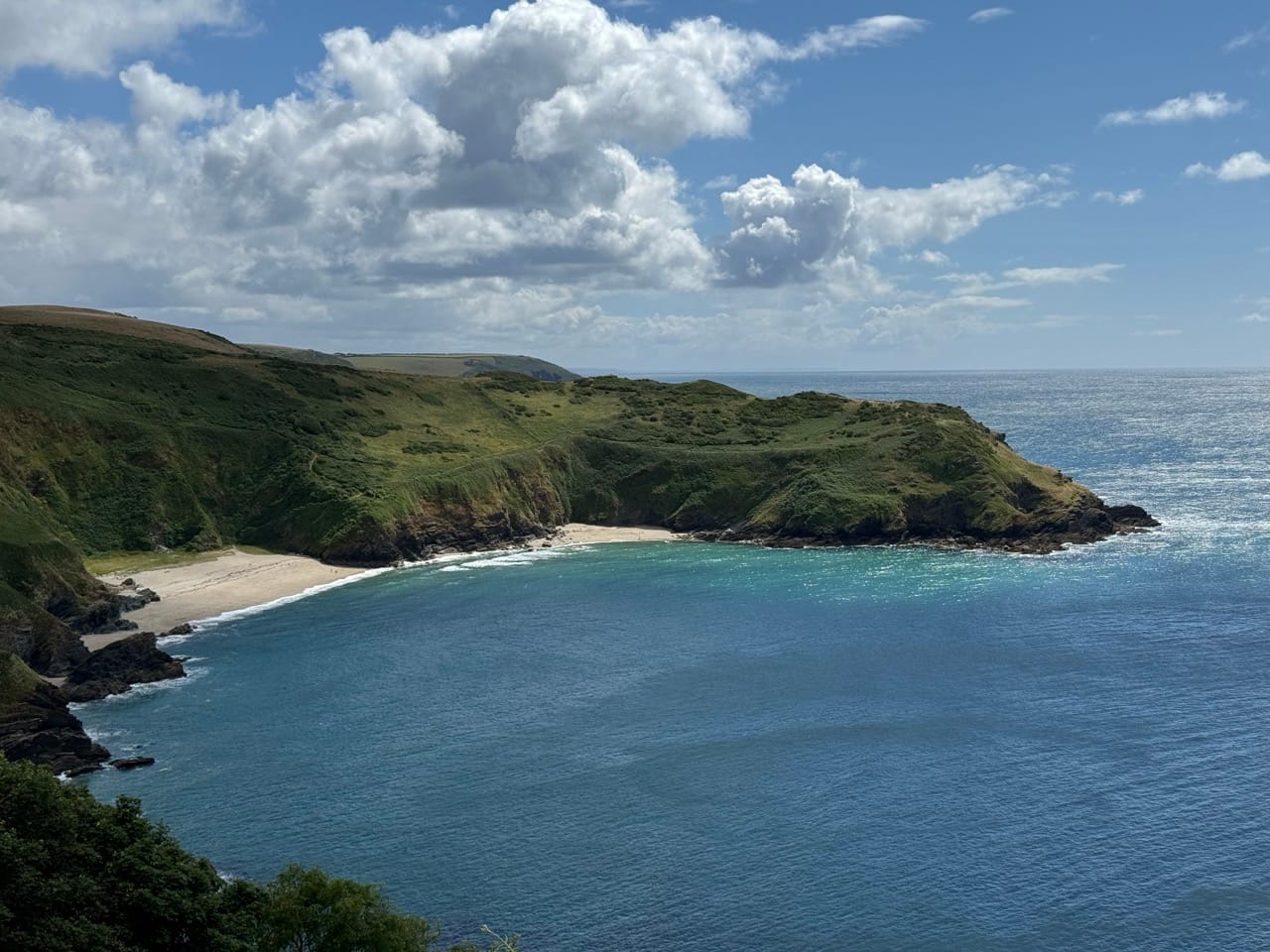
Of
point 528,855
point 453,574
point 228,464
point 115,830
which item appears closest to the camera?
point 115,830

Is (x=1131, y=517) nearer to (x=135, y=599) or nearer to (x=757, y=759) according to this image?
(x=757, y=759)

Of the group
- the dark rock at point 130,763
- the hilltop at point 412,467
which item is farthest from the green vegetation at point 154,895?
the hilltop at point 412,467

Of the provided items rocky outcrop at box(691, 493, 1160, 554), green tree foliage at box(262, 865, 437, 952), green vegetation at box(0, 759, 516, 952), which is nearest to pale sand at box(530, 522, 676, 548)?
rocky outcrop at box(691, 493, 1160, 554)

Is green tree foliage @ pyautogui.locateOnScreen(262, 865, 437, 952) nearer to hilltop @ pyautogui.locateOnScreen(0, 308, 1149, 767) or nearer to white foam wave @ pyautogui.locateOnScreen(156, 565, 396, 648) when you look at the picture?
white foam wave @ pyautogui.locateOnScreen(156, 565, 396, 648)

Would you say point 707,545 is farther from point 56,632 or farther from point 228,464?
point 56,632

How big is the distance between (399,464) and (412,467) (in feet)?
6.24

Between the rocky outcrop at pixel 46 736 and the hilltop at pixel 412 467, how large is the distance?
112 ft

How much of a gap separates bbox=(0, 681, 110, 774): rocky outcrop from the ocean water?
11.4ft

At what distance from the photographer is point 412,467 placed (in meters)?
160

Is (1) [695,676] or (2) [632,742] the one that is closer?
(2) [632,742]

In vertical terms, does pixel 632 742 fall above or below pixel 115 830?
below

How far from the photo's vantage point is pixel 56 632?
94.6 metres

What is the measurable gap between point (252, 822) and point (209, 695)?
2691 centimetres

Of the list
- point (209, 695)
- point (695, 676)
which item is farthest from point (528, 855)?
point (209, 695)
